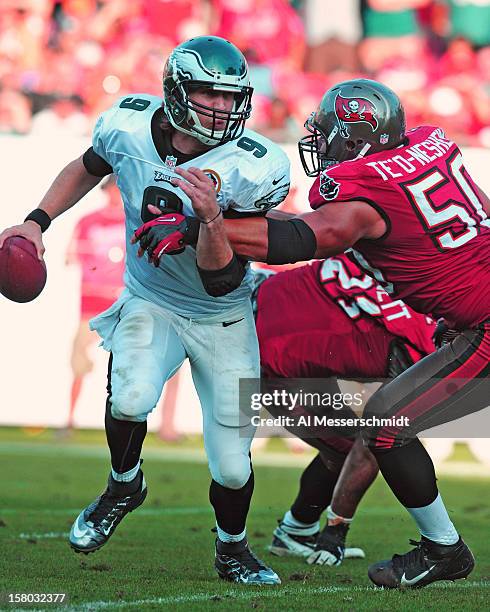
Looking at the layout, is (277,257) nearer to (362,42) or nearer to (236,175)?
(236,175)

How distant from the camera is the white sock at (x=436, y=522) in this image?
3.64 meters

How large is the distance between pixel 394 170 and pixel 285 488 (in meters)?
3.23

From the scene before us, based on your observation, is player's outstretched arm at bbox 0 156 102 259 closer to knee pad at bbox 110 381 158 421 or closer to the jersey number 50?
knee pad at bbox 110 381 158 421

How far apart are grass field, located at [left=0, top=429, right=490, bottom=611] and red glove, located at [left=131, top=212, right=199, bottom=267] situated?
1076 millimetres

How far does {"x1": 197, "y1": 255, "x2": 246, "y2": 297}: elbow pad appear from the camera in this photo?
3445 mm

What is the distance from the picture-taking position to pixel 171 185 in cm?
377

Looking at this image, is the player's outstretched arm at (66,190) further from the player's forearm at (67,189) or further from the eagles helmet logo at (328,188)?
the eagles helmet logo at (328,188)

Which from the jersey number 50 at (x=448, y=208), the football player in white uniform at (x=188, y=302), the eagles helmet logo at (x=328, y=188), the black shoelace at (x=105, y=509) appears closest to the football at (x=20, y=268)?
the football player in white uniform at (x=188, y=302)

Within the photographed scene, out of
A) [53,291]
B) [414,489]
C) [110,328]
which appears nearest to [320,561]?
[414,489]

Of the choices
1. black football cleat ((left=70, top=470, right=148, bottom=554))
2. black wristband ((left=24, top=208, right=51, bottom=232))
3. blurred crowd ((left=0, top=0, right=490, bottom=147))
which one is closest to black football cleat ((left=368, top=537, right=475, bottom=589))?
black football cleat ((left=70, top=470, right=148, bottom=554))

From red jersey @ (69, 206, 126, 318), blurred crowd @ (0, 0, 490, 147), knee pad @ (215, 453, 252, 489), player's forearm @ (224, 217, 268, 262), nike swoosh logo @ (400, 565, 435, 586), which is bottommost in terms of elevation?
red jersey @ (69, 206, 126, 318)

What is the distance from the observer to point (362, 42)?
11375 mm

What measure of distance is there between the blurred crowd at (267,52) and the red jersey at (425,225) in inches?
238

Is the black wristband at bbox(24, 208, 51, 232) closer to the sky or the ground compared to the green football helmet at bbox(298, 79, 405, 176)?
closer to the ground
